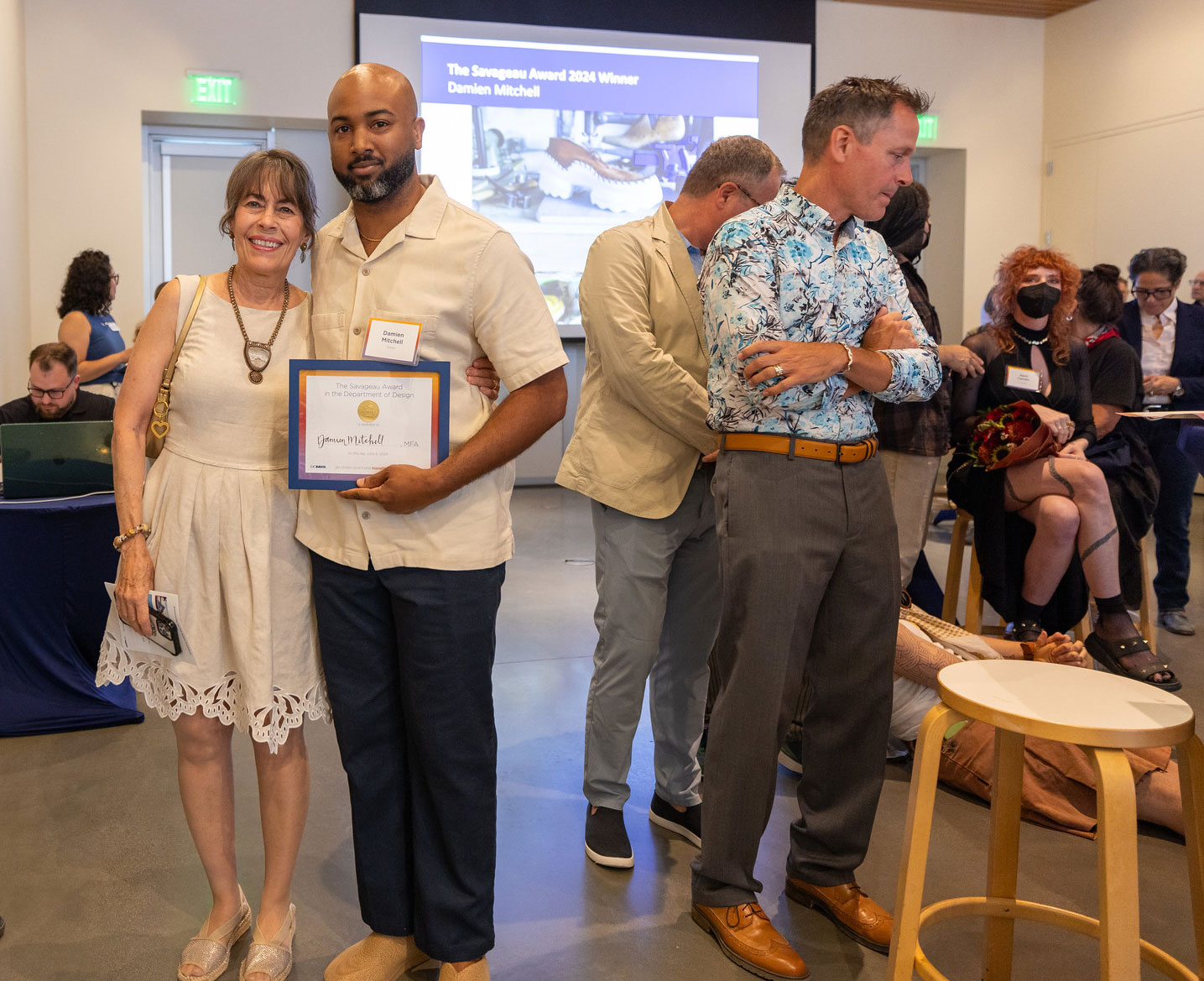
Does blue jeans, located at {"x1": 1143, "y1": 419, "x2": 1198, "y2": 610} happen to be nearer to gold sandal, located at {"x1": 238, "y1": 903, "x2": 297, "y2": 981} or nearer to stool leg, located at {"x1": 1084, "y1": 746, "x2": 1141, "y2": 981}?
stool leg, located at {"x1": 1084, "y1": 746, "x2": 1141, "y2": 981}

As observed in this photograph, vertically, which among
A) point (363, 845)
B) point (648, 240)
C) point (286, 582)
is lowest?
point (363, 845)

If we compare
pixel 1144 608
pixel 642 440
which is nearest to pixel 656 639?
pixel 642 440

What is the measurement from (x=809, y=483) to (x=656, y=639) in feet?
2.10

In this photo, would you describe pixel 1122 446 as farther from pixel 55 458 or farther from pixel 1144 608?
pixel 55 458

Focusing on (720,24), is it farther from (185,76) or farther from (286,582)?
(286,582)

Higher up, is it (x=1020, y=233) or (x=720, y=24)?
(x=720, y=24)

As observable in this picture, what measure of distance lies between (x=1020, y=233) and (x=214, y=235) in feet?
22.2

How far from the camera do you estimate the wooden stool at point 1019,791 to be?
142 centimetres

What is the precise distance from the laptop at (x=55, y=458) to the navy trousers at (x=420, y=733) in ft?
6.27

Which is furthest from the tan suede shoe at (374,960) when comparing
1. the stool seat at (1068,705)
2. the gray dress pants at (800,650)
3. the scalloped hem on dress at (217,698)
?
the stool seat at (1068,705)

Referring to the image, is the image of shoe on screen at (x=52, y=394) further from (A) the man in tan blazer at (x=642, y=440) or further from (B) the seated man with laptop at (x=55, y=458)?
(A) the man in tan blazer at (x=642, y=440)

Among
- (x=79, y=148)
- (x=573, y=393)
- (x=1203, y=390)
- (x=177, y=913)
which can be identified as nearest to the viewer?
(x=177, y=913)

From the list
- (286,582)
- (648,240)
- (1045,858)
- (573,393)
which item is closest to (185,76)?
(573,393)

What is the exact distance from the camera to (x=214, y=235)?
8.16 metres
